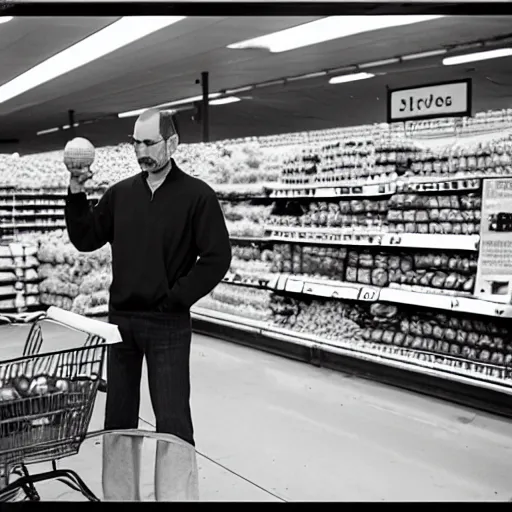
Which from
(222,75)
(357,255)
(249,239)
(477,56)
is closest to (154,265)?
(357,255)

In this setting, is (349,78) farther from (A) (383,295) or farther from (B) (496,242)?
(B) (496,242)

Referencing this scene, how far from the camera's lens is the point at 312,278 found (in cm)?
640

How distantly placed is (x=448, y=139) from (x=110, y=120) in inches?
98.9

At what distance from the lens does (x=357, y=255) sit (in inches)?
238

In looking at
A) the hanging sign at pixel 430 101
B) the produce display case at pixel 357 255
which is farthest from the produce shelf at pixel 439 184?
the hanging sign at pixel 430 101

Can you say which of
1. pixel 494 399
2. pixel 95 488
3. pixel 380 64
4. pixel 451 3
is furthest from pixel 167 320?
pixel 380 64

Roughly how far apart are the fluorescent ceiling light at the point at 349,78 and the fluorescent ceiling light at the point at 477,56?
2.84ft

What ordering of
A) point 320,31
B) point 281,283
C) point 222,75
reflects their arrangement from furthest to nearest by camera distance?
point 222,75, point 281,283, point 320,31

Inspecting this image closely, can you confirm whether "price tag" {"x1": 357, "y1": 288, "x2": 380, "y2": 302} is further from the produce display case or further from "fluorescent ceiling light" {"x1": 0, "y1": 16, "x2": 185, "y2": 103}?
"fluorescent ceiling light" {"x1": 0, "y1": 16, "x2": 185, "y2": 103}

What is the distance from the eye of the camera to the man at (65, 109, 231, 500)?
2.82 metres

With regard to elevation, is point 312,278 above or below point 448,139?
below

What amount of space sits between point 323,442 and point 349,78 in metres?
4.45

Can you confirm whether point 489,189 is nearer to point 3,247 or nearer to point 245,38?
point 245,38

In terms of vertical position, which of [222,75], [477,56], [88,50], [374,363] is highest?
[477,56]
